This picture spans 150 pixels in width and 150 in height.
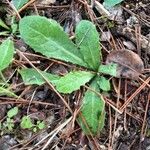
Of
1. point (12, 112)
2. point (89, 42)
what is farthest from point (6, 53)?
point (89, 42)

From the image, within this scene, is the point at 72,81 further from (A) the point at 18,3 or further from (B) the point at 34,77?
(A) the point at 18,3

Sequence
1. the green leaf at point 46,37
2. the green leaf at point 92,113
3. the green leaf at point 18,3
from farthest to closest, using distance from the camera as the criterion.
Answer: the green leaf at point 18,3
the green leaf at point 46,37
the green leaf at point 92,113

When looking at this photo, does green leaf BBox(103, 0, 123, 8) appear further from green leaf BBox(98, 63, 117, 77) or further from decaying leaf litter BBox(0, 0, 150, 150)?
green leaf BBox(98, 63, 117, 77)

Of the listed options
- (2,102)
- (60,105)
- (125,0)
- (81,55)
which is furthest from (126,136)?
(125,0)

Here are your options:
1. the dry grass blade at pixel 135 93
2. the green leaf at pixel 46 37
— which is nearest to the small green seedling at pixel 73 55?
the green leaf at pixel 46 37

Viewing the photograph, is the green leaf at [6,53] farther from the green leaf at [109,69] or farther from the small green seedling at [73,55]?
the green leaf at [109,69]

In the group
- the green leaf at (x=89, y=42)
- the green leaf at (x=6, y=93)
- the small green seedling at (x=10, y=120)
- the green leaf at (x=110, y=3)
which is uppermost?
the green leaf at (x=110, y=3)

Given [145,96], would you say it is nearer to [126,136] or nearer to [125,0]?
[126,136]

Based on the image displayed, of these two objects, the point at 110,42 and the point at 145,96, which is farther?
the point at 110,42
